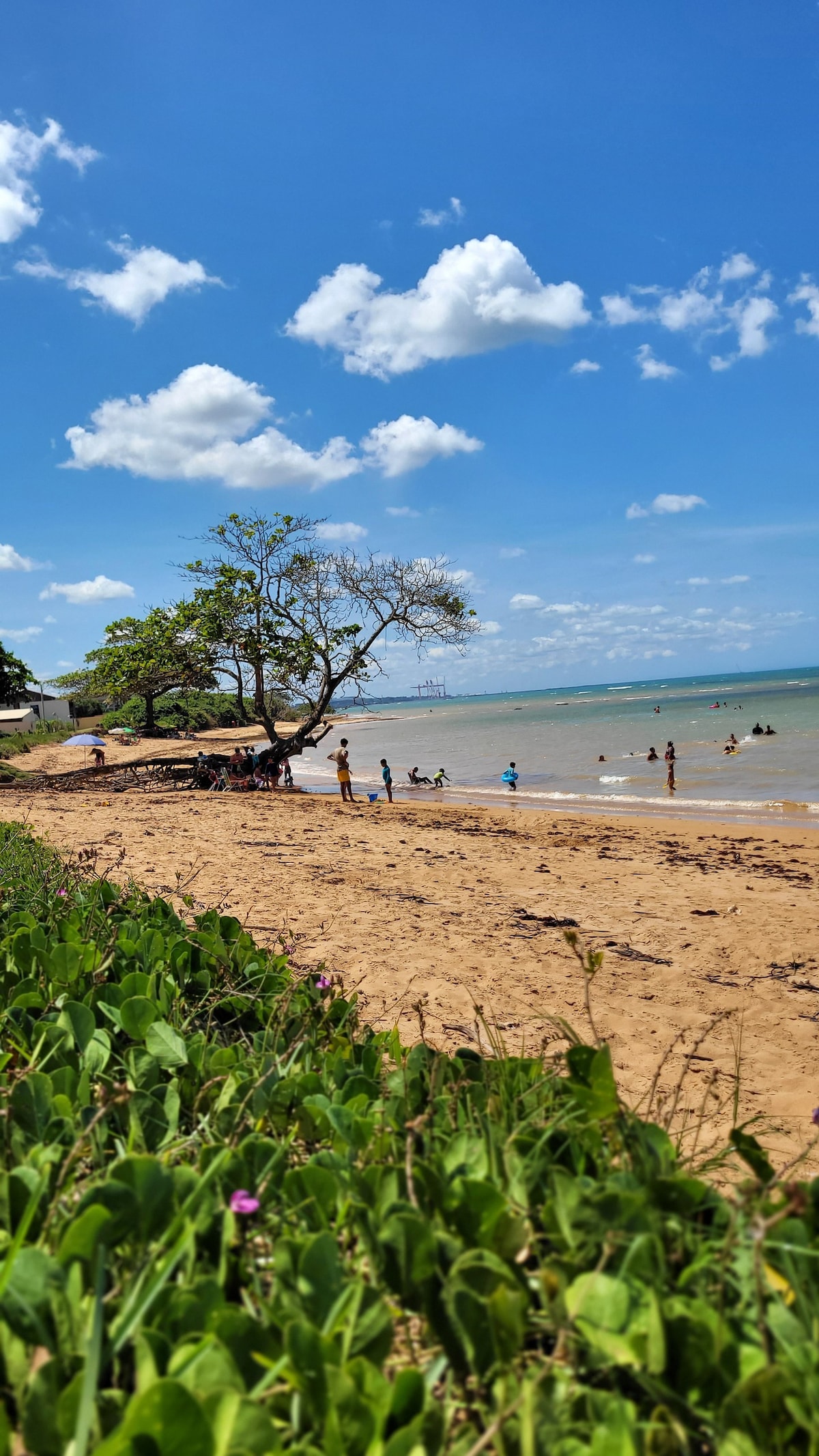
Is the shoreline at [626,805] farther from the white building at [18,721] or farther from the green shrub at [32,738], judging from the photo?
the white building at [18,721]

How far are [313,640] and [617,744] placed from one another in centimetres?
1857

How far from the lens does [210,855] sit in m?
8.62

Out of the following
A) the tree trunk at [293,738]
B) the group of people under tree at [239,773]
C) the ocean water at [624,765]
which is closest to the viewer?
the ocean water at [624,765]

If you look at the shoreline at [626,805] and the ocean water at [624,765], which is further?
the ocean water at [624,765]

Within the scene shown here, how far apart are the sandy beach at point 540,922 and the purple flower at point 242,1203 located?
23.8 inches

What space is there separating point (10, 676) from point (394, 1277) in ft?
149

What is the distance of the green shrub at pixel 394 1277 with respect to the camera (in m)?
0.78

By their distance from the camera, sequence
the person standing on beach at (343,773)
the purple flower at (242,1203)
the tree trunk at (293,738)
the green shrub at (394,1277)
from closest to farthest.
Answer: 1. the green shrub at (394,1277)
2. the purple flower at (242,1203)
3. the person standing on beach at (343,773)
4. the tree trunk at (293,738)

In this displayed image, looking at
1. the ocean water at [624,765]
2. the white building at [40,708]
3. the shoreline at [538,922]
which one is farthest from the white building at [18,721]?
the shoreline at [538,922]

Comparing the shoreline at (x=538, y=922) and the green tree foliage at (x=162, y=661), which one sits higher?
the green tree foliage at (x=162, y=661)

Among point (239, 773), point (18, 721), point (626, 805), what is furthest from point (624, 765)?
point (18, 721)

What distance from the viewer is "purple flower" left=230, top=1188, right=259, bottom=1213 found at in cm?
108

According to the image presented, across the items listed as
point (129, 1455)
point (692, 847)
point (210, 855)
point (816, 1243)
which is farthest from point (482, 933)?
point (692, 847)

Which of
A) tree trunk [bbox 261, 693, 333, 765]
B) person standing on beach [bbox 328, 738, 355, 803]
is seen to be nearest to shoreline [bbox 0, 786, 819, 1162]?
person standing on beach [bbox 328, 738, 355, 803]
